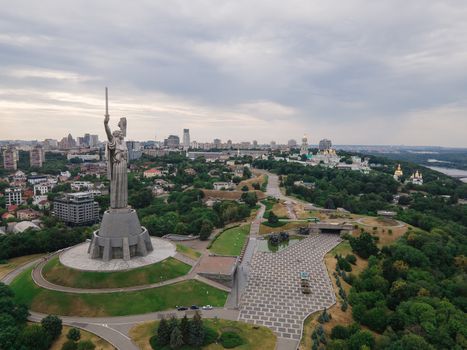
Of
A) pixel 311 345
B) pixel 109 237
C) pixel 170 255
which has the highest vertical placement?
pixel 109 237

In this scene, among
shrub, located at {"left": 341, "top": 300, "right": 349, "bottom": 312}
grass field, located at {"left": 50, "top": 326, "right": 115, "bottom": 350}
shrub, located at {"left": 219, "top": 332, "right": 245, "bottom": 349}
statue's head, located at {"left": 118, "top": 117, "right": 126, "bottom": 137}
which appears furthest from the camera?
statue's head, located at {"left": 118, "top": 117, "right": 126, "bottom": 137}

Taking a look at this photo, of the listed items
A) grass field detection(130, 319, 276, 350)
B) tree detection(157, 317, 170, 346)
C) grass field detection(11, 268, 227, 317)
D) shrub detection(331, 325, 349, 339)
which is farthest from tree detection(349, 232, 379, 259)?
tree detection(157, 317, 170, 346)

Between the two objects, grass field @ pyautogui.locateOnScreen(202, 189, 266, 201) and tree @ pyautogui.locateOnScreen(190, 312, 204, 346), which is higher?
grass field @ pyautogui.locateOnScreen(202, 189, 266, 201)

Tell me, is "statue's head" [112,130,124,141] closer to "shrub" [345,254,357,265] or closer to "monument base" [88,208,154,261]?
"monument base" [88,208,154,261]

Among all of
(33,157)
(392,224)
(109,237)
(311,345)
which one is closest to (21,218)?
(109,237)

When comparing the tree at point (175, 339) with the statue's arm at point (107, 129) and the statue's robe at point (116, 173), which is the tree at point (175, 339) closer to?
the statue's robe at point (116, 173)

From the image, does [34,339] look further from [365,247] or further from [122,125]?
[365,247]

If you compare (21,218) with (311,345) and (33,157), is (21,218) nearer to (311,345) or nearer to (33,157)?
(311,345)
